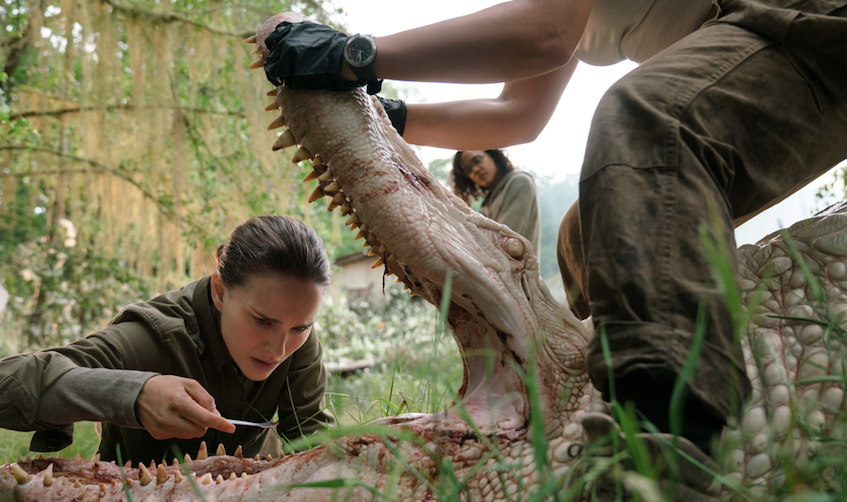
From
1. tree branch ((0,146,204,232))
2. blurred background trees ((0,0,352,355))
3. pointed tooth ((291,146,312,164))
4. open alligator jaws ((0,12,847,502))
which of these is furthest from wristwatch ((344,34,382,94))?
tree branch ((0,146,204,232))

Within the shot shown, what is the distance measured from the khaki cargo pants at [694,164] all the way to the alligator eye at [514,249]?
32 centimetres

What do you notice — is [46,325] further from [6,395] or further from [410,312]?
[6,395]

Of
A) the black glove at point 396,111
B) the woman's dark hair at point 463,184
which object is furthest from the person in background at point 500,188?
the black glove at point 396,111

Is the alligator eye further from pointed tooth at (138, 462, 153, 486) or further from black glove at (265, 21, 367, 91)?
pointed tooth at (138, 462, 153, 486)


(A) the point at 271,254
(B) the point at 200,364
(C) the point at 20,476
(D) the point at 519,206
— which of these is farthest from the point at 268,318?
(D) the point at 519,206

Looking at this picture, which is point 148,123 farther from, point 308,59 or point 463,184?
point 308,59

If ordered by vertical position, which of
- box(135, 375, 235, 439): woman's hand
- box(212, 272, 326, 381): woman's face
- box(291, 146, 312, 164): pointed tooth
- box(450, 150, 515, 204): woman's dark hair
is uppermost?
box(450, 150, 515, 204): woman's dark hair

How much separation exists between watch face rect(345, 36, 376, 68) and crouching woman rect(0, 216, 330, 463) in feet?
3.01

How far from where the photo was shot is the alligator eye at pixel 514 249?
138 cm

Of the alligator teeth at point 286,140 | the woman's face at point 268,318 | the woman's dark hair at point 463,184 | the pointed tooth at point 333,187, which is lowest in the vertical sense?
the woman's face at point 268,318

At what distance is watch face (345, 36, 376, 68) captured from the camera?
1249mm

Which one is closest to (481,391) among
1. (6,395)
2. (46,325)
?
(6,395)

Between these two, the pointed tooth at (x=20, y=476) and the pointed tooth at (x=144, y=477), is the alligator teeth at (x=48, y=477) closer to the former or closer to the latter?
the pointed tooth at (x=20, y=476)

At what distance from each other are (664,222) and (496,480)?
1.98 ft
